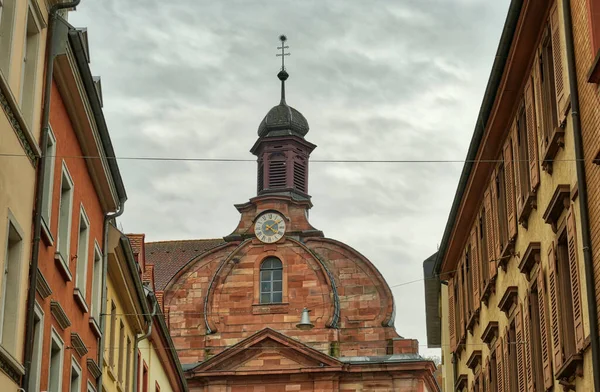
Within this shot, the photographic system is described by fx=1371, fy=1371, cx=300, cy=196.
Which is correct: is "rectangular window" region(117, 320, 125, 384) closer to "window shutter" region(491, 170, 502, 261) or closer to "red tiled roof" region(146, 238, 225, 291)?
"window shutter" region(491, 170, 502, 261)

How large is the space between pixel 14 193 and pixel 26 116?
1340mm

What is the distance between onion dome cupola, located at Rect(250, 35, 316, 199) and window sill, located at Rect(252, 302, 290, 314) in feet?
16.0

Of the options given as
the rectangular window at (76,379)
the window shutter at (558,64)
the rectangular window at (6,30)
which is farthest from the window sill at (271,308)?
the rectangular window at (6,30)

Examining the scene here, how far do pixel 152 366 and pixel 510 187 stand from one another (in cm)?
1718

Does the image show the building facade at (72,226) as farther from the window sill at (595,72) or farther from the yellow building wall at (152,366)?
the yellow building wall at (152,366)

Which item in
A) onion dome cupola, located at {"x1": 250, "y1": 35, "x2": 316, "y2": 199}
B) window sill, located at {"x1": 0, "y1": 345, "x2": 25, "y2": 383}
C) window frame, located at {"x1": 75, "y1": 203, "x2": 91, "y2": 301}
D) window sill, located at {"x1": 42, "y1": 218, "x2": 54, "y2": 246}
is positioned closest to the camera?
window sill, located at {"x1": 0, "y1": 345, "x2": 25, "y2": 383}

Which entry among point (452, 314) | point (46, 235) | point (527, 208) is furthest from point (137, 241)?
point (527, 208)

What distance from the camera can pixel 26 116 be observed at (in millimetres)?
17000

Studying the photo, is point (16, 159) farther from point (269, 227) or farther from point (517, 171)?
point (269, 227)

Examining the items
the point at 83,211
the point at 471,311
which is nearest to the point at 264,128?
the point at 471,311

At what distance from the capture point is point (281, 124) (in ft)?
185

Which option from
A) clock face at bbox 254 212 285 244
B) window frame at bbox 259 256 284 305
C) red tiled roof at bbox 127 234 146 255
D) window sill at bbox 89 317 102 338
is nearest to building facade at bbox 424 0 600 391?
window sill at bbox 89 317 102 338

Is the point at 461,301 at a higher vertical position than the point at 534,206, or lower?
higher

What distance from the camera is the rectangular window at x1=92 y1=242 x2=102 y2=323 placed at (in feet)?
78.8
